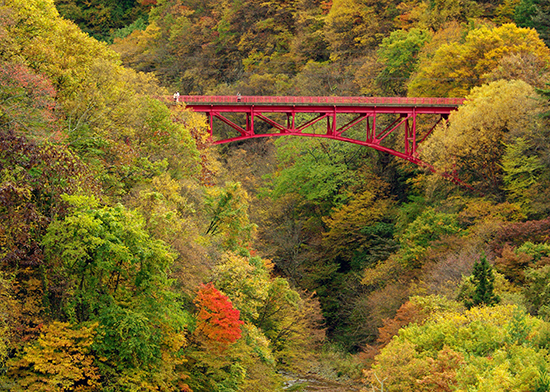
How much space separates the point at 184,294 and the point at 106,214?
5678 mm

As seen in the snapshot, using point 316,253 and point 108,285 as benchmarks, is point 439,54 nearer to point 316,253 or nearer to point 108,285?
point 316,253

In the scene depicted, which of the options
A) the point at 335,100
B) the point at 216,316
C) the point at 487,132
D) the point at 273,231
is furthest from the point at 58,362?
the point at 273,231

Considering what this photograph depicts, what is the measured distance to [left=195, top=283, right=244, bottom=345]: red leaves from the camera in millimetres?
25953

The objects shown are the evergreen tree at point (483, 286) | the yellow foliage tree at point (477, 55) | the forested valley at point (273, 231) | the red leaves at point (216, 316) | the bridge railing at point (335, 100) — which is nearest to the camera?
the forested valley at point (273, 231)

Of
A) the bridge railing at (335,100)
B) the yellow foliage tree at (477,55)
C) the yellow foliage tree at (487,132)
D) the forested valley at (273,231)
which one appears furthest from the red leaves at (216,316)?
the yellow foliage tree at (477,55)

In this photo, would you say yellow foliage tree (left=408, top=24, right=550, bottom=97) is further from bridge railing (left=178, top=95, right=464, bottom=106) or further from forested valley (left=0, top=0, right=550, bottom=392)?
bridge railing (left=178, top=95, right=464, bottom=106)

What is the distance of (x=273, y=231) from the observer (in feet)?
174

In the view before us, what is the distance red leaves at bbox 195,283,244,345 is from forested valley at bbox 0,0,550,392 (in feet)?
0.30

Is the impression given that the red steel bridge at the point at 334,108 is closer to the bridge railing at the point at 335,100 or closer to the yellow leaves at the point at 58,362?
the bridge railing at the point at 335,100

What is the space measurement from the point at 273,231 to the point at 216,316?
88.5ft

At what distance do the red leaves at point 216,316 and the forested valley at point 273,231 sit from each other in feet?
0.30

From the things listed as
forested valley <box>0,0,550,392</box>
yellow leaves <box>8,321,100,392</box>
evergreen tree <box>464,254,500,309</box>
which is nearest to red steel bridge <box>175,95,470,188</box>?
forested valley <box>0,0,550,392</box>

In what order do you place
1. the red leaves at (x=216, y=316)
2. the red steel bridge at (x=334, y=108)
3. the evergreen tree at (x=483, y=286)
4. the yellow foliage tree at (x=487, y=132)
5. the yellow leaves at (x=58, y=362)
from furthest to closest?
the red steel bridge at (x=334, y=108), the yellow foliage tree at (x=487, y=132), the evergreen tree at (x=483, y=286), the red leaves at (x=216, y=316), the yellow leaves at (x=58, y=362)

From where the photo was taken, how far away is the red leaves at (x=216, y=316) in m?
26.0
